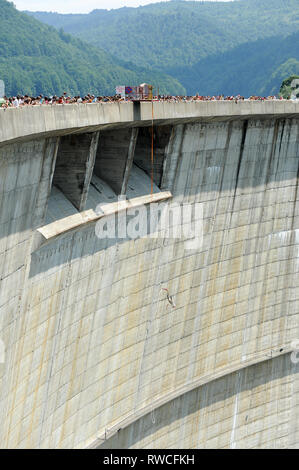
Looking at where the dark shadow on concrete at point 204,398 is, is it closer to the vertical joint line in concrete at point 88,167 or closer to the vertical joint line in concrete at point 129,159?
the vertical joint line in concrete at point 129,159

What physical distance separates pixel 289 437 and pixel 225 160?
14266 millimetres

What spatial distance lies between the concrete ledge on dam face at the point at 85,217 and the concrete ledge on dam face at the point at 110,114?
2.51m

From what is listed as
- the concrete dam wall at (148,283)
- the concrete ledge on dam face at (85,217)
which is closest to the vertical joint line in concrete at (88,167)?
the concrete dam wall at (148,283)

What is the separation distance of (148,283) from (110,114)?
275 inches

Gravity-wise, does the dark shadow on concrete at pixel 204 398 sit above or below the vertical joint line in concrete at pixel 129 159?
below

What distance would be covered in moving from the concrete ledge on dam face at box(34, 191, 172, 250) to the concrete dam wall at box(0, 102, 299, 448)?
0.06 m

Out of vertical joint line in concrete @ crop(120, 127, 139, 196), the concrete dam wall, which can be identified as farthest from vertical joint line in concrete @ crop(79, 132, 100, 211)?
vertical joint line in concrete @ crop(120, 127, 139, 196)

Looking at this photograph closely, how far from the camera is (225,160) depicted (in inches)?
1223

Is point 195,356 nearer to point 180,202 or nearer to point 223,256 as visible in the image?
point 223,256

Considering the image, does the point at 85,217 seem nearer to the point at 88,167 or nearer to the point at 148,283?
the point at 88,167

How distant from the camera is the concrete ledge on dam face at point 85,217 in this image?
70.4ft

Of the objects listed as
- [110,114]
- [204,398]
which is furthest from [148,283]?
[204,398]

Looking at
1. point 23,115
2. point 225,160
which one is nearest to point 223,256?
point 225,160

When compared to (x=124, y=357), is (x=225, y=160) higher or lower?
higher
